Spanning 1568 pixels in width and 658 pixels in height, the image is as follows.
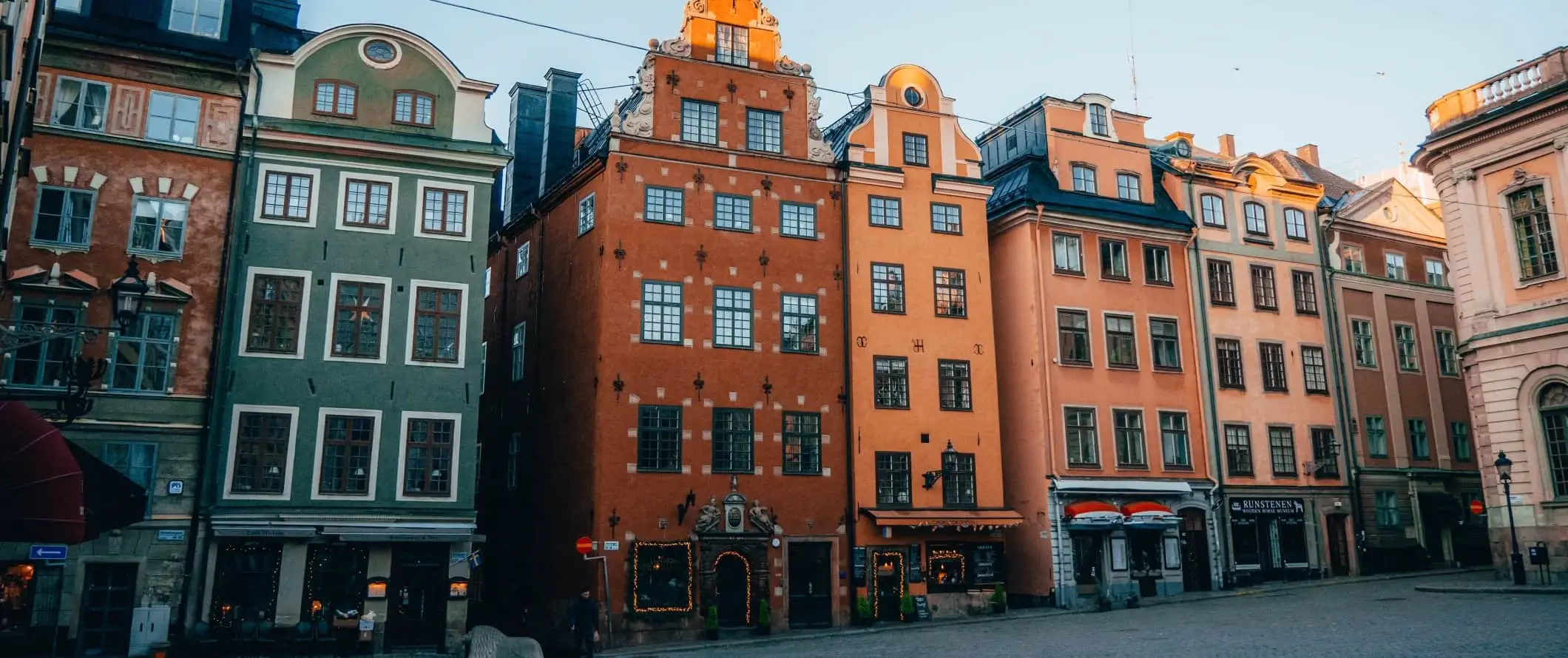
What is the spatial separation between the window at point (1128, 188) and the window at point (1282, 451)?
32.1 feet

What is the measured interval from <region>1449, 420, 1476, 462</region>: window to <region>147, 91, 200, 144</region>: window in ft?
150

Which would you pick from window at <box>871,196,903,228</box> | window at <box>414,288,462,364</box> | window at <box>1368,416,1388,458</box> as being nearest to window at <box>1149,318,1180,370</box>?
window at <box>1368,416,1388,458</box>

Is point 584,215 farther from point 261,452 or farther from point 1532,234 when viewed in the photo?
point 1532,234

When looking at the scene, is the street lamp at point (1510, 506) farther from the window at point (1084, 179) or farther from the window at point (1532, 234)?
the window at point (1084, 179)

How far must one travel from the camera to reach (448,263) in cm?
2952

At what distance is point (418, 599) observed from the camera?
2797 centimetres

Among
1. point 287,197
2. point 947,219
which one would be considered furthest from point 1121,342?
point 287,197

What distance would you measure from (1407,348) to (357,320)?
129ft

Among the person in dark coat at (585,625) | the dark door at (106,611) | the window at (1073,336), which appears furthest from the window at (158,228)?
the window at (1073,336)

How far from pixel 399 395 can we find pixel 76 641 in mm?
8606

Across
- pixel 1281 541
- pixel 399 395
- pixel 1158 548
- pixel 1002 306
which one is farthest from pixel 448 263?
pixel 1281 541

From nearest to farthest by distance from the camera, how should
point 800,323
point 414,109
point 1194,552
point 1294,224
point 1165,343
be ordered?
point 414,109, point 800,323, point 1194,552, point 1165,343, point 1294,224

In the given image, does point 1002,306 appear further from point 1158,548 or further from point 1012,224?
point 1158,548

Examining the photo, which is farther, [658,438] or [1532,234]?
[1532,234]
